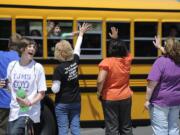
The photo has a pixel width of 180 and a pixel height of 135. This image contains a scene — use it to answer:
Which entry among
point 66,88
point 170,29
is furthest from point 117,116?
point 170,29

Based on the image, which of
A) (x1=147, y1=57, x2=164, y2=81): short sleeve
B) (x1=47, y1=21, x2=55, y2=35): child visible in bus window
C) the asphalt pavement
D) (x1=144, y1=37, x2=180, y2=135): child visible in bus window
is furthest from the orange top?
the asphalt pavement

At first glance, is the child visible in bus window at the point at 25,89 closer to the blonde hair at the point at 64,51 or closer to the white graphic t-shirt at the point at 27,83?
the white graphic t-shirt at the point at 27,83

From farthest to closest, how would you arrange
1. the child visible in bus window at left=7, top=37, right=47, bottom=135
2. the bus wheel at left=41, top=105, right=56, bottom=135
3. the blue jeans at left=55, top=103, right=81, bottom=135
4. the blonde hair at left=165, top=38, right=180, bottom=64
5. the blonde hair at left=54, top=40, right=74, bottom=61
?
the bus wheel at left=41, top=105, right=56, bottom=135 → the blue jeans at left=55, top=103, right=81, bottom=135 → the blonde hair at left=54, top=40, right=74, bottom=61 → the blonde hair at left=165, top=38, right=180, bottom=64 → the child visible in bus window at left=7, top=37, right=47, bottom=135

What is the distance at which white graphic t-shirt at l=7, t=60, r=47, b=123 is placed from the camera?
15.1 feet

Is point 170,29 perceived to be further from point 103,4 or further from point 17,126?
point 17,126

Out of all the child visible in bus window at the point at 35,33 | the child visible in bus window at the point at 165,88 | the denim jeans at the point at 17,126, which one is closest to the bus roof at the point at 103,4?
the child visible in bus window at the point at 35,33

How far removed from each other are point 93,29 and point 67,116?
1.66 meters

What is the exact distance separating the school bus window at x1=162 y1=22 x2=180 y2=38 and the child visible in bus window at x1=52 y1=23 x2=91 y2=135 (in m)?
1.98

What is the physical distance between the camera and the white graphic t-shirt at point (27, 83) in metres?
4.60

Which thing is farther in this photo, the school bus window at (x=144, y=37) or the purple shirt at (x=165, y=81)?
the school bus window at (x=144, y=37)

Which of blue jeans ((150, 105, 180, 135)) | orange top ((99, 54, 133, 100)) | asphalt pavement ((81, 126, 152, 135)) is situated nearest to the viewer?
blue jeans ((150, 105, 180, 135))

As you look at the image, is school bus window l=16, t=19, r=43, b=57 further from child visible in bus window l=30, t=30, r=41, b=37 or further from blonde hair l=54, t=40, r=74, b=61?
blonde hair l=54, t=40, r=74, b=61

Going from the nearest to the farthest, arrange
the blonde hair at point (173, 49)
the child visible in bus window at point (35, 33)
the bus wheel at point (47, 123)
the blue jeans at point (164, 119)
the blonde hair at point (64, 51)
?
the blonde hair at point (173, 49), the blue jeans at point (164, 119), the blonde hair at point (64, 51), the bus wheel at point (47, 123), the child visible in bus window at point (35, 33)

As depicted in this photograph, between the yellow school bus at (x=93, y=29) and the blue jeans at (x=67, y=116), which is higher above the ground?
the yellow school bus at (x=93, y=29)
